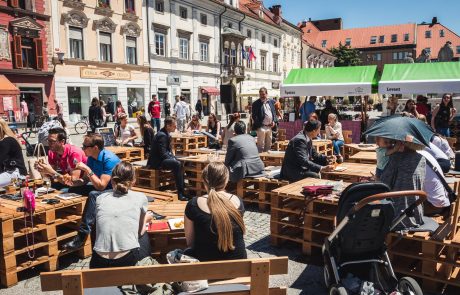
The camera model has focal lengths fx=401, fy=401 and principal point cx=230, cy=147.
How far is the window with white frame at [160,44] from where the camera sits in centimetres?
3241

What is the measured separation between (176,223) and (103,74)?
2570 centimetres

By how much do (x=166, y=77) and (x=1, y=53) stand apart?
1293cm

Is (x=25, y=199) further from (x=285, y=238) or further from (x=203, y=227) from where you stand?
(x=285, y=238)

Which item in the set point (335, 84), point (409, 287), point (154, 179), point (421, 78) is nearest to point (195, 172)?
point (154, 179)

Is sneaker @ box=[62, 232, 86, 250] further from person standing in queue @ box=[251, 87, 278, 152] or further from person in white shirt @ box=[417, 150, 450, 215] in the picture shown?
person standing in queue @ box=[251, 87, 278, 152]

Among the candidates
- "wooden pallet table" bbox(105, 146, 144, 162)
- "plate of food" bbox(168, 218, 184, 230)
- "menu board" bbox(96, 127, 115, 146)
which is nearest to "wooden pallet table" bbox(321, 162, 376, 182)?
"plate of food" bbox(168, 218, 184, 230)

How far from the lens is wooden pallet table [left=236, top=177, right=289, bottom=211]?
7.02 metres

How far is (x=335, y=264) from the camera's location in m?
3.59

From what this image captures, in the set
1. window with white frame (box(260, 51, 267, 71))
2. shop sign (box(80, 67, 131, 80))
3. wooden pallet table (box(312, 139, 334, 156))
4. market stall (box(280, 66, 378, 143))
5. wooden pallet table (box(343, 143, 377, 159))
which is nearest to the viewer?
wooden pallet table (box(343, 143, 377, 159))

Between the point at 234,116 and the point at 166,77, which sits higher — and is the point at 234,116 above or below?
below

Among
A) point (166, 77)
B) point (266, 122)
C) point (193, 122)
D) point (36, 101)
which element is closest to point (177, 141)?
point (193, 122)

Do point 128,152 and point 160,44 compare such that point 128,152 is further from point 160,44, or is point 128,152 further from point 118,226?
point 160,44

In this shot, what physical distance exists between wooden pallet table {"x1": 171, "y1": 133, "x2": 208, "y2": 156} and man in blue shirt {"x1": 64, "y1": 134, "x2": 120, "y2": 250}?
7206mm

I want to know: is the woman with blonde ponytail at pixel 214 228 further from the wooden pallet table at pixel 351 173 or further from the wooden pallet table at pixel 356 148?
the wooden pallet table at pixel 356 148
